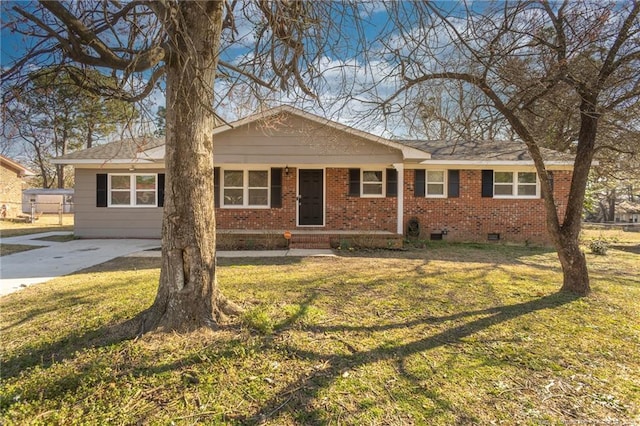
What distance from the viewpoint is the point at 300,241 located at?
9.98 meters

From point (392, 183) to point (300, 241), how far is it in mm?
4059

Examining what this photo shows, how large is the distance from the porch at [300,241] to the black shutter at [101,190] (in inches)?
204

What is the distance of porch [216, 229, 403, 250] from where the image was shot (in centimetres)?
982

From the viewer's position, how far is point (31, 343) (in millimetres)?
3203

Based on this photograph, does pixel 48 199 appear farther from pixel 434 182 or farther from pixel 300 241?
pixel 434 182

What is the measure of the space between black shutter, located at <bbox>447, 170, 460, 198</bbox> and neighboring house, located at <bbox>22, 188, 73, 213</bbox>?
30.6 meters

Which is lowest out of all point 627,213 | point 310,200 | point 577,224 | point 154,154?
point 577,224

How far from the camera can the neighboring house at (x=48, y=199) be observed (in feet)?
94.0

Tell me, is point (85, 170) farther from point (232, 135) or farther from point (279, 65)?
point (279, 65)

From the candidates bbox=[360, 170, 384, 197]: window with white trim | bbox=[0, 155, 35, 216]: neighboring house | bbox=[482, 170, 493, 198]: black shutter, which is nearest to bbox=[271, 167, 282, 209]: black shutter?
bbox=[360, 170, 384, 197]: window with white trim

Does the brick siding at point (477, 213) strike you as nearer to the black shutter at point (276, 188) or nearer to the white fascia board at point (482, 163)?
the white fascia board at point (482, 163)

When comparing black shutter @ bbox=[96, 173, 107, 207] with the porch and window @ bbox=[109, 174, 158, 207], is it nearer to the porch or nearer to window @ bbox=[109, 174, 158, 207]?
window @ bbox=[109, 174, 158, 207]

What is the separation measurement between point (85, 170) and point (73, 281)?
777cm

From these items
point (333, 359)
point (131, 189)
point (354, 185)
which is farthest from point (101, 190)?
point (333, 359)
